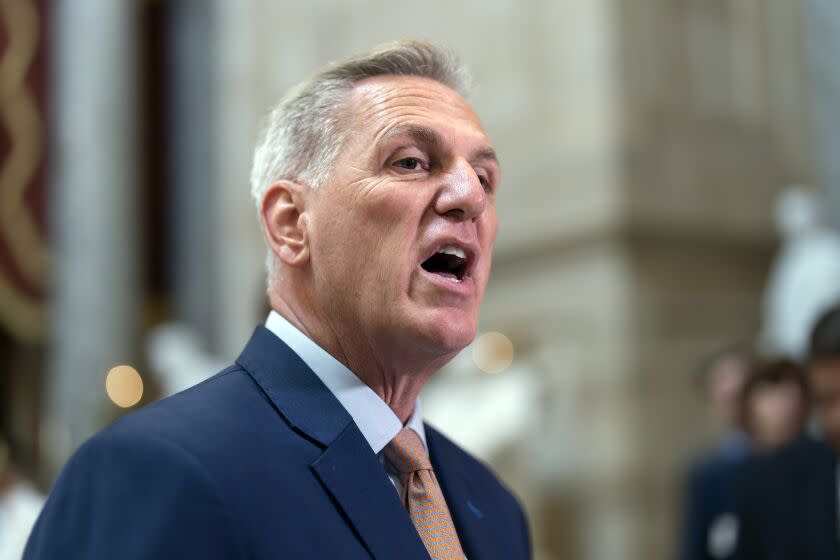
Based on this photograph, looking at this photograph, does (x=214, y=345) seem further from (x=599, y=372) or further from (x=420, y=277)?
(x=420, y=277)

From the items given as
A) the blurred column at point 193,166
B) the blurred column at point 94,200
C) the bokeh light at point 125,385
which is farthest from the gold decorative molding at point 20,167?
the blurred column at point 193,166

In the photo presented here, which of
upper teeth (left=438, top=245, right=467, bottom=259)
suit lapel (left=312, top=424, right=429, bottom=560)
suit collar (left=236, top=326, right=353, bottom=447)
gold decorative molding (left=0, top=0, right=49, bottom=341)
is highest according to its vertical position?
upper teeth (left=438, top=245, right=467, bottom=259)

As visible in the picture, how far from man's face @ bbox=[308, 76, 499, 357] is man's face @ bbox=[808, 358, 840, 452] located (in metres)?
1.64

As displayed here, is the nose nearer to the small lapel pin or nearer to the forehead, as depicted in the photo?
the forehead

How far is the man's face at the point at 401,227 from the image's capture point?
146cm

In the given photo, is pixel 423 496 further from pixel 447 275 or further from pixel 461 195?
pixel 461 195

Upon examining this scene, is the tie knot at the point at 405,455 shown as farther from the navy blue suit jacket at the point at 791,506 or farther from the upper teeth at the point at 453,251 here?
the navy blue suit jacket at the point at 791,506

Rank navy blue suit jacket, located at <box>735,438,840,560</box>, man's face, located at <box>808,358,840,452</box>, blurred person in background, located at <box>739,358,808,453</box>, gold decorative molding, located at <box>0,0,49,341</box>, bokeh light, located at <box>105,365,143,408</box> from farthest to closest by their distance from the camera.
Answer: gold decorative molding, located at <box>0,0,49,341</box> < bokeh light, located at <box>105,365,143,408</box> < blurred person in background, located at <box>739,358,808,453</box> < navy blue suit jacket, located at <box>735,438,840,560</box> < man's face, located at <box>808,358,840,452</box>

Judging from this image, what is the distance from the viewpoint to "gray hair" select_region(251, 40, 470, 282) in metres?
1.54

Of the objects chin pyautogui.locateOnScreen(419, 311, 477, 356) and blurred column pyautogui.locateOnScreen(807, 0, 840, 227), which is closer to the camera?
chin pyautogui.locateOnScreen(419, 311, 477, 356)

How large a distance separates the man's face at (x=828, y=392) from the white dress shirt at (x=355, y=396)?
67.8 inches

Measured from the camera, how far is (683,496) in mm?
6121

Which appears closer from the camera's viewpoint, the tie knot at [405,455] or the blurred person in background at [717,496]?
the tie knot at [405,455]

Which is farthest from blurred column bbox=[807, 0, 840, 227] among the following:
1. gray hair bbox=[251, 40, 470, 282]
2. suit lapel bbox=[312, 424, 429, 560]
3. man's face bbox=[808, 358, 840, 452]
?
suit lapel bbox=[312, 424, 429, 560]
